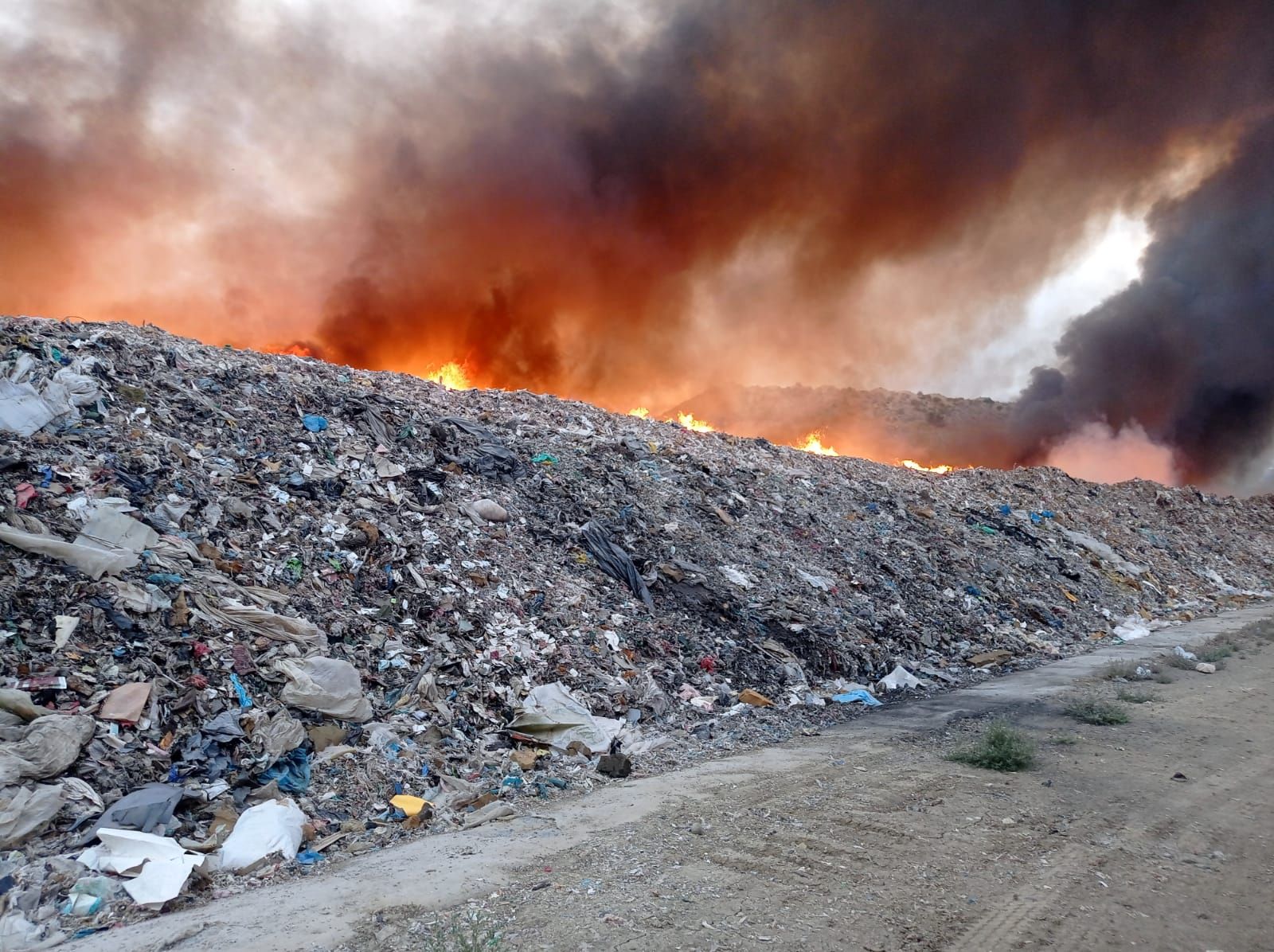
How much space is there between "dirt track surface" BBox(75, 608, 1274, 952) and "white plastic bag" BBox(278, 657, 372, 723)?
149 cm

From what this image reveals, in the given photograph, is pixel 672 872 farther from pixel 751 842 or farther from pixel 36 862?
pixel 36 862

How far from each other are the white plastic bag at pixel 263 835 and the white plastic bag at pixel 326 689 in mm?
1041

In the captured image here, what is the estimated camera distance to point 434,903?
3.49 metres

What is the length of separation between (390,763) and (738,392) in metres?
46.7

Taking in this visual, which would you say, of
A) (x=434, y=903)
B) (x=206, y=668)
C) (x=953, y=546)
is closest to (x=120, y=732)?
(x=206, y=668)

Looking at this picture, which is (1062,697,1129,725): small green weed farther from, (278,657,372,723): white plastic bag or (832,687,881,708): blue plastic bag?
(278,657,372,723): white plastic bag

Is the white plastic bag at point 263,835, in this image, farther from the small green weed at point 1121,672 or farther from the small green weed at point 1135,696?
the small green weed at point 1121,672

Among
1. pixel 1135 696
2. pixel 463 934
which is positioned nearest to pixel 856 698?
pixel 1135 696

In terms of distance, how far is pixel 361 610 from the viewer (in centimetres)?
663

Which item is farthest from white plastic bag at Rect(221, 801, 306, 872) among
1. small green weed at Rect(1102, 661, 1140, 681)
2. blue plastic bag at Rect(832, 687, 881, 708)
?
small green weed at Rect(1102, 661, 1140, 681)

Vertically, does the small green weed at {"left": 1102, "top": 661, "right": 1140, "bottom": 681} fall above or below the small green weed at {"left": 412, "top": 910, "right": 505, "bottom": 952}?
above

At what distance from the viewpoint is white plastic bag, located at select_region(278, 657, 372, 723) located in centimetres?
532

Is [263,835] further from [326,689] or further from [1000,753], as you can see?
[1000,753]

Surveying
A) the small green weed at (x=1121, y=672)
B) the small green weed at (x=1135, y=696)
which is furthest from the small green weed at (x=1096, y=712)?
the small green weed at (x=1121, y=672)
